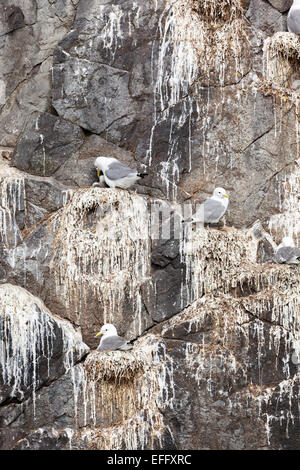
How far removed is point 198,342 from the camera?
12.8 metres

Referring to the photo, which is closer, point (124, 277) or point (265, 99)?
point (124, 277)

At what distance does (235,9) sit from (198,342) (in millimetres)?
5362

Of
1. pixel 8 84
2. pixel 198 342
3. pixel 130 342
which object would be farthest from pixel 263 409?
pixel 8 84

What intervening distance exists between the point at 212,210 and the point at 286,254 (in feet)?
3.97

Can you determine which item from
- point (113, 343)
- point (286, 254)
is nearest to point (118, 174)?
point (113, 343)

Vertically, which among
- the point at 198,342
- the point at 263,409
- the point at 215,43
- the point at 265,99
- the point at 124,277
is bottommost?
the point at 263,409

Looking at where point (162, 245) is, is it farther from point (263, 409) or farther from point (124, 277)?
point (263, 409)

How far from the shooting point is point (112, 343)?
487 inches

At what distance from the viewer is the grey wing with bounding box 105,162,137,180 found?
43.4ft

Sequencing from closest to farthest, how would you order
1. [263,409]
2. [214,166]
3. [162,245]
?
1. [263,409]
2. [162,245]
3. [214,166]

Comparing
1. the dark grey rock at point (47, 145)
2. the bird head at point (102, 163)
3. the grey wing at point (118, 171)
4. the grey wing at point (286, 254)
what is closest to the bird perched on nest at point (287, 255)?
the grey wing at point (286, 254)

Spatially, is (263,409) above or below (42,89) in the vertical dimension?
below

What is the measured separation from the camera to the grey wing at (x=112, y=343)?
12344 millimetres

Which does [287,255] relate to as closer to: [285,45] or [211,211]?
[211,211]
